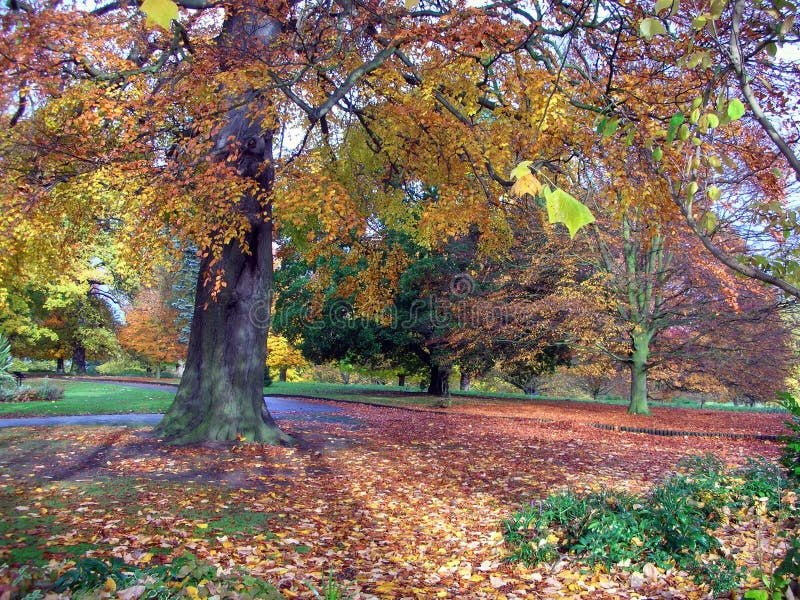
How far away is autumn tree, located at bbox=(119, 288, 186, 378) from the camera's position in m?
33.6

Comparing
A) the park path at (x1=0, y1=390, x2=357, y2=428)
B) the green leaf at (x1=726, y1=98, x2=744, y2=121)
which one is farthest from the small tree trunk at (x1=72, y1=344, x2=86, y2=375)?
the green leaf at (x1=726, y1=98, x2=744, y2=121)

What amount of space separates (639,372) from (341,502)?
13.4m

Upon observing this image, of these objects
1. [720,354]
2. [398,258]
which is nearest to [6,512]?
[398,258]

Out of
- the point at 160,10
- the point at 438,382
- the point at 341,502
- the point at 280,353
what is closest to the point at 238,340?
the point at 341,502

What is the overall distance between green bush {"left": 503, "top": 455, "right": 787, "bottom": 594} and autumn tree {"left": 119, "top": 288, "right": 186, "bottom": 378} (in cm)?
3232

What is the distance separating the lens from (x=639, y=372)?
17078 mm

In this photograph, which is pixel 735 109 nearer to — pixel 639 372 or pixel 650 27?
pixel 650 27

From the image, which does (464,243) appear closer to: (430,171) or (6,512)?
(430,171)

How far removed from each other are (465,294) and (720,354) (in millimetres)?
7843

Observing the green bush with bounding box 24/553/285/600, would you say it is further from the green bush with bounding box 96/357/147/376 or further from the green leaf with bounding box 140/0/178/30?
the green bush with bounding box 96/357/147/376

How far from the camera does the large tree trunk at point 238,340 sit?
9.40m

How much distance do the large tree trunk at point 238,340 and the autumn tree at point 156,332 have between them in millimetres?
25883

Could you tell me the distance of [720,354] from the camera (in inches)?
643

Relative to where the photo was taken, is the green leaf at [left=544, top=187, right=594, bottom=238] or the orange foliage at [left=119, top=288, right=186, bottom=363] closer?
the green leaf at [left=544, top=187, right=594, bottom=238]
